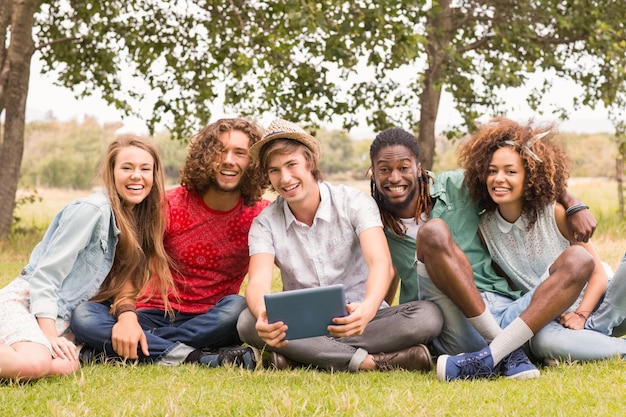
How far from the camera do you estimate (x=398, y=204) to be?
4293 millimetres

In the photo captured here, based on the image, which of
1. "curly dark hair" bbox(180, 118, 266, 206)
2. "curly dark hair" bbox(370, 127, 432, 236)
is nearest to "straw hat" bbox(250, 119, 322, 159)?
"curly dark hair" bbox(180, 118, 266, 206)

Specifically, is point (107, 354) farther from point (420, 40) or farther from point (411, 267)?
point (420, 40)

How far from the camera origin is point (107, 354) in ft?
13.9

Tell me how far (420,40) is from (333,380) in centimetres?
582

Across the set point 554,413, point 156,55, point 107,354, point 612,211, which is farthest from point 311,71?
point 612,211

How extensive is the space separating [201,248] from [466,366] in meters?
1.67

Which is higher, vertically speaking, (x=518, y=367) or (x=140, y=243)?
(x=140, y=243)

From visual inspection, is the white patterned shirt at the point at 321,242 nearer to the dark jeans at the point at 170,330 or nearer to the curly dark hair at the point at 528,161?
the dark jeans at the point at 170,330

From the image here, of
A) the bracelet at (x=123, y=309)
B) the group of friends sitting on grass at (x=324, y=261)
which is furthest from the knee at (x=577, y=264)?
the bracelet at (x=123, y=309)

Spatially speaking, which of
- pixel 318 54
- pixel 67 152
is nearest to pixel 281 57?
pixel 318 54

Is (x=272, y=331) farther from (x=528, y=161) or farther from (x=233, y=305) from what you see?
(x=528, y=161)

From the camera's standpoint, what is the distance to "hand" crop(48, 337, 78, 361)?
12.5 feet

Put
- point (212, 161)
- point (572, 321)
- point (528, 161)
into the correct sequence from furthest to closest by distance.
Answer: point (212, 161)
point (528, 161)
point (572, 321)

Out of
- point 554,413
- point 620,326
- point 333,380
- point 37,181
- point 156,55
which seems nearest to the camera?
point 554,413
